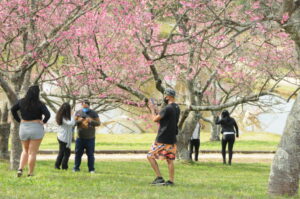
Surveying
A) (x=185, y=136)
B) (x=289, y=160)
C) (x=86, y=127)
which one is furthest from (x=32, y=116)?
(x=185, y=136)

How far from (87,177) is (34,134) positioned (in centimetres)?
174

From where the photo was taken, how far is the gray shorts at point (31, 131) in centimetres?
981

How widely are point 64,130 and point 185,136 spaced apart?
20.1 feet

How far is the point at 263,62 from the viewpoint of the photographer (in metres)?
20.7

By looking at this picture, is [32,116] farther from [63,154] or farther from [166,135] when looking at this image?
[63,154]

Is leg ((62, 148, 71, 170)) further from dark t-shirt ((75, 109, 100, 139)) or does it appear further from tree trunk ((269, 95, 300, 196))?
tree trunk ((269, 95, 300, 196))

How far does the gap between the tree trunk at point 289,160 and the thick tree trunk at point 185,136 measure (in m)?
8.91

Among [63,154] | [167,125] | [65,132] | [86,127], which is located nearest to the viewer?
[167,125]

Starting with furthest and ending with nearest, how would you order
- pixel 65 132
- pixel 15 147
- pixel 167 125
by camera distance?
pixel 15 147 → pixel 65 132 → pixel 167 125

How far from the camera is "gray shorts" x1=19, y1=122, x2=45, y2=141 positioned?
32.2 ft

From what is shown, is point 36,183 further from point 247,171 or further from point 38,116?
point 247,171

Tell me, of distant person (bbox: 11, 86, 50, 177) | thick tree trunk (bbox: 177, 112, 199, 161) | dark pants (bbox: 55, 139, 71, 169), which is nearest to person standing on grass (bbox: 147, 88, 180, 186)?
distant person (bbox: 11, 86, 50, 177)

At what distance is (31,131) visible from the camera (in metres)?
9.80

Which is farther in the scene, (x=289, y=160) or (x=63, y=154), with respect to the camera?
(x=63, y=154)
